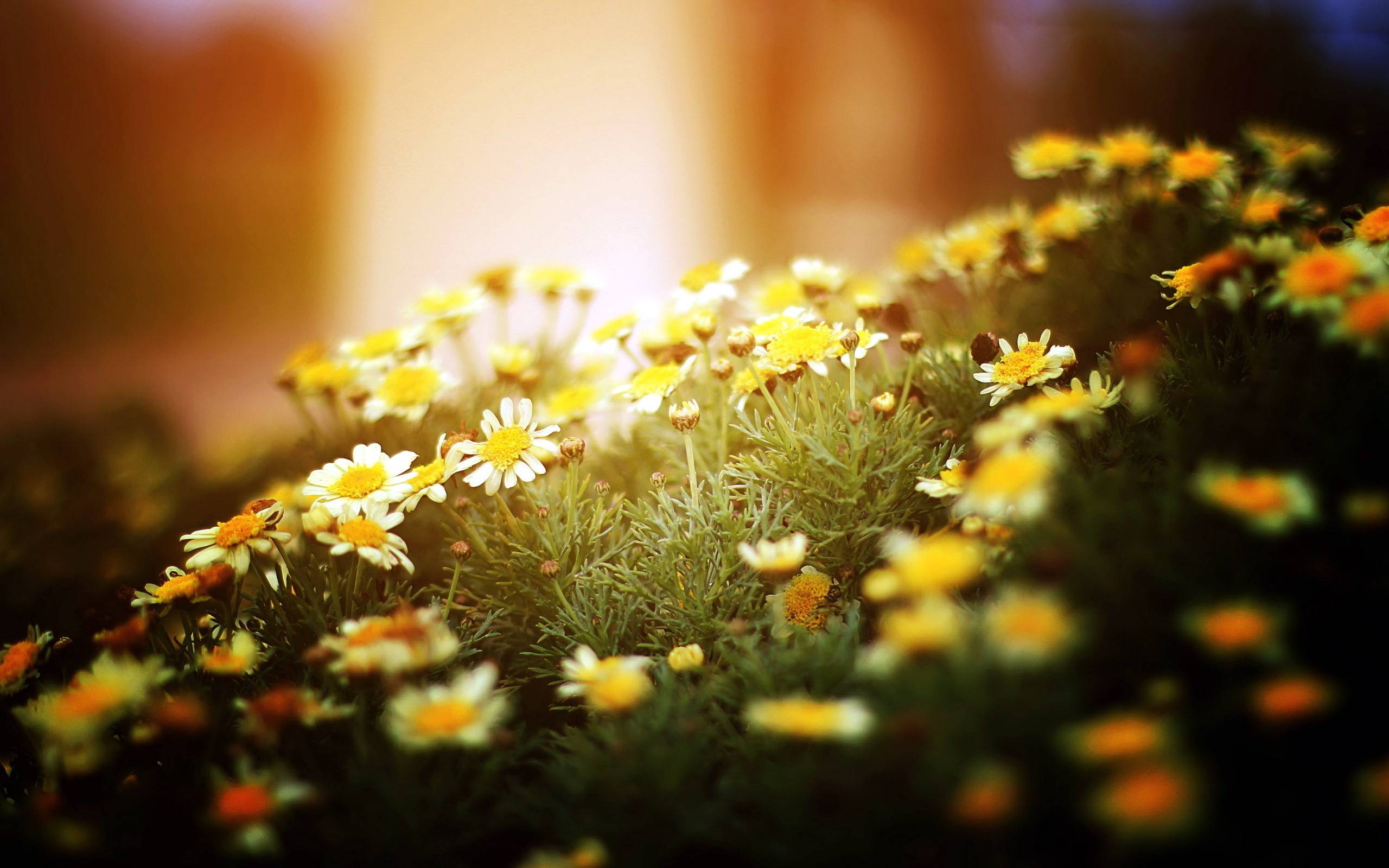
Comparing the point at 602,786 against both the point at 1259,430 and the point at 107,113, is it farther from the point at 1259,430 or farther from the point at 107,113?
the point at 107,113

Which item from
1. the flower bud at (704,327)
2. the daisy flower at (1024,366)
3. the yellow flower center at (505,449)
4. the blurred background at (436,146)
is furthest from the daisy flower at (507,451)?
the blurred background at (436,146)

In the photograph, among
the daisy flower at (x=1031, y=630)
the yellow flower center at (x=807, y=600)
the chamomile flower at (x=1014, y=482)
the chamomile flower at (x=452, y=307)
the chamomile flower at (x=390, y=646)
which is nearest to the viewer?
the daisy flower at (x=1031, y=630)

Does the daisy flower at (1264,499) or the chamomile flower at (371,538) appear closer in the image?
the daisy flower at (1264,499)

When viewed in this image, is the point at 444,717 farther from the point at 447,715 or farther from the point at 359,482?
the point at 359,482

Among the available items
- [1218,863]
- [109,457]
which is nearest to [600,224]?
[109,457]

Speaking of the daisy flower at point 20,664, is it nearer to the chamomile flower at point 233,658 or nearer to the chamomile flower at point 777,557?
the chamomile flower at point 233,658

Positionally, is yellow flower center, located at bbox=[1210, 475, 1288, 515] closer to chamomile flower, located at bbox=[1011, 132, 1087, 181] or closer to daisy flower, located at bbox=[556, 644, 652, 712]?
daisy flower, located at bbox=[556, 644, 652, 712]

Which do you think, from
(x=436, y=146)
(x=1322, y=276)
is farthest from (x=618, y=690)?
(x=436, y=146)
